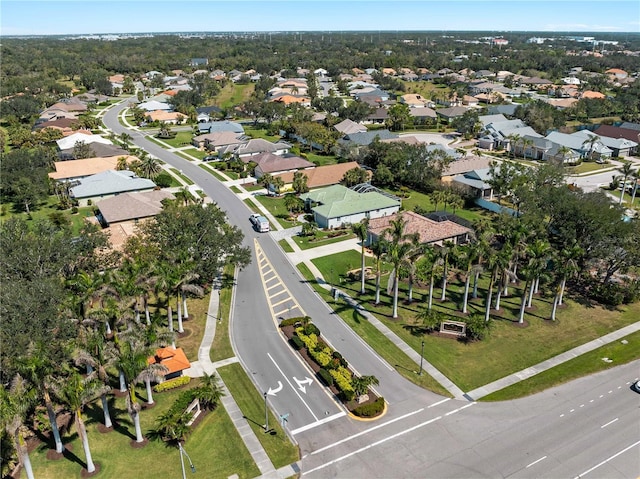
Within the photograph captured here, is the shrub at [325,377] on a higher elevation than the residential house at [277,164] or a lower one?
lower

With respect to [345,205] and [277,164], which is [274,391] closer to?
[345,205]

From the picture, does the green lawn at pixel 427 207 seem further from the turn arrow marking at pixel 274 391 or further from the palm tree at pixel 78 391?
the palm tree at pixel 78 391

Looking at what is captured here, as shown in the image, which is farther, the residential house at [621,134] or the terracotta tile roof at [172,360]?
the residential house at [621,134]

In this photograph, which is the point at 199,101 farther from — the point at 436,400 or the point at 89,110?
the point at 436,400

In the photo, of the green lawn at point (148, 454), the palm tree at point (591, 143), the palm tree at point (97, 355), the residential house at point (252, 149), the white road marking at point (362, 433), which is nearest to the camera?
the palm tree at point (97, 355)

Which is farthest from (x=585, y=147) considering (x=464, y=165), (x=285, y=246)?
(x=285, y=246)

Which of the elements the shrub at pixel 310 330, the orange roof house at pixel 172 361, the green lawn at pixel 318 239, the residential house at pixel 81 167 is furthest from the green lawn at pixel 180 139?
the orange roof house at pixel 172 361

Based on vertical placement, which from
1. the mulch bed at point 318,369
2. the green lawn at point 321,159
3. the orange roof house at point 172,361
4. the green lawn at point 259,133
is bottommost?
the mulch bed at point 318,369

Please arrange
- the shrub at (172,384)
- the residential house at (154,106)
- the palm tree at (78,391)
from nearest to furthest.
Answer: the palm tree at (78,391) < the shrub at (172,384) < the residential house at (154,106)
